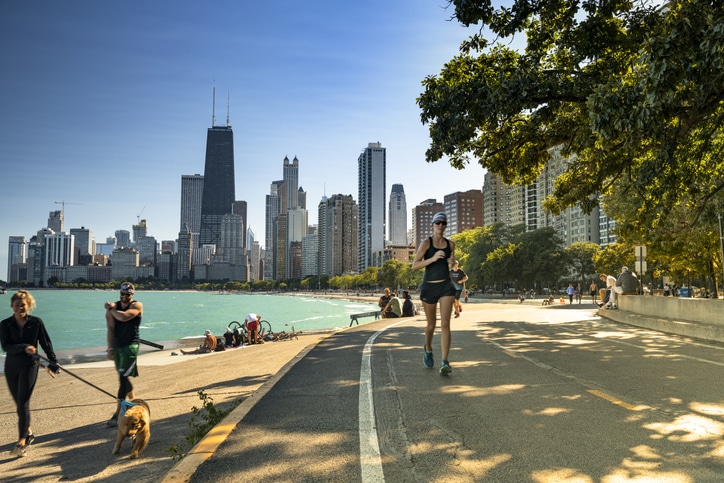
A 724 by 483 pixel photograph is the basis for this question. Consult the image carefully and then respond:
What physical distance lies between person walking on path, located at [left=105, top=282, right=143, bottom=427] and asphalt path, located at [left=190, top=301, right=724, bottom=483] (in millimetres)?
1881

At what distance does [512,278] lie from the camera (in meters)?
90.5

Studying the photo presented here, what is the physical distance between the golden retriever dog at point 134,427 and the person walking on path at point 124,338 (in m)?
0.89

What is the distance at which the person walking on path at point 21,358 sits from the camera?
6.34 meters

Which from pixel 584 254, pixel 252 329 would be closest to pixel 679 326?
pixel 252 329

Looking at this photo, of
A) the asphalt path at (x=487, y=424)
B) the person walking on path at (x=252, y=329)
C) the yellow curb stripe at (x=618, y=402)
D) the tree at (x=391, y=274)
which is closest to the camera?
the asphalt path at (x=487, y=424)

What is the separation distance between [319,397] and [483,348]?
5.35m

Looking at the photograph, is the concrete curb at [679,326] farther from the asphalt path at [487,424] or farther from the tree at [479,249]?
the tree at [479,249]

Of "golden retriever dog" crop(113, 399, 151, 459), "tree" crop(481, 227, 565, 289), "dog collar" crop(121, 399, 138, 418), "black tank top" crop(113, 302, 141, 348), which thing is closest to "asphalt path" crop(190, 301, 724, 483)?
"golden retriever dog" crop(113, 399, 151, 459)

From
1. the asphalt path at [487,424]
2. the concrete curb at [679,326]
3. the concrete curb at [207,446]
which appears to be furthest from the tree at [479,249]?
the concrete curb at [207,446]

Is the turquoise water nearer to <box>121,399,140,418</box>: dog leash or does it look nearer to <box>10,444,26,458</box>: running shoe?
<box>10,444,26,458</box>: running shoe

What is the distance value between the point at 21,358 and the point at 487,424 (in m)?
5.59

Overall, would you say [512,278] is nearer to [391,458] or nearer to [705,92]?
[705,92]

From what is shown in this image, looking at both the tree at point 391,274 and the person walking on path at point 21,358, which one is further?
the tree at point 391,274

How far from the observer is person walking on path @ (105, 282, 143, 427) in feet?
22.1
